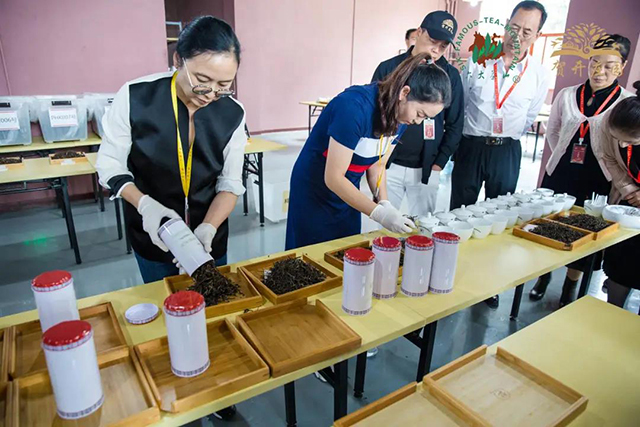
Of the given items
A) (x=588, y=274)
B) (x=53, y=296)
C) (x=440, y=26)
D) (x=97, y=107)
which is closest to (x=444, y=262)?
(x=53, y=296)

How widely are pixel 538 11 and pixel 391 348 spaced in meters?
2.05

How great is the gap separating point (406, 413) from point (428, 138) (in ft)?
6.62

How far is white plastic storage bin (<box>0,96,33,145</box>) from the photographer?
3535mm

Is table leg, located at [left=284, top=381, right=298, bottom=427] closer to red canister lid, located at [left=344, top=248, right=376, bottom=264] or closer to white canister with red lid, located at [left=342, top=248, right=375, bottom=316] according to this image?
white canister with red lid, located at [left=342, top=248, right=375, bottom=316]

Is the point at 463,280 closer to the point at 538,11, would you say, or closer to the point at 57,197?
the point at 538,11

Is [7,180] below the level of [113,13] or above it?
below

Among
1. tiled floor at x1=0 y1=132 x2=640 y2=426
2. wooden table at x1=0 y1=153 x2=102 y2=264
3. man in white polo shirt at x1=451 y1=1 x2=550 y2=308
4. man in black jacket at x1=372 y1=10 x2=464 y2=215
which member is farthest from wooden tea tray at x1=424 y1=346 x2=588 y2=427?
wooden table at x1=0 y1=153 x2=102 y2=264

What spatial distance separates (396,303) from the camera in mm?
1330

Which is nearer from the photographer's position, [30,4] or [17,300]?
[17,300]

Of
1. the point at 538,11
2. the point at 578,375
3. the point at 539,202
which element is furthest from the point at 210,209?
the point at 538,11

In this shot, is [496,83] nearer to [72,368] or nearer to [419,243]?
[419,243]

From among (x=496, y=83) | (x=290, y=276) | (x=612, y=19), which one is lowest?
(x=290, y=276)

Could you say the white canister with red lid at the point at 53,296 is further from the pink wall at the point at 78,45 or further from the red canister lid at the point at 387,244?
the pink wall at the point at 78,45

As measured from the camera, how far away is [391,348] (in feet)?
7.27
